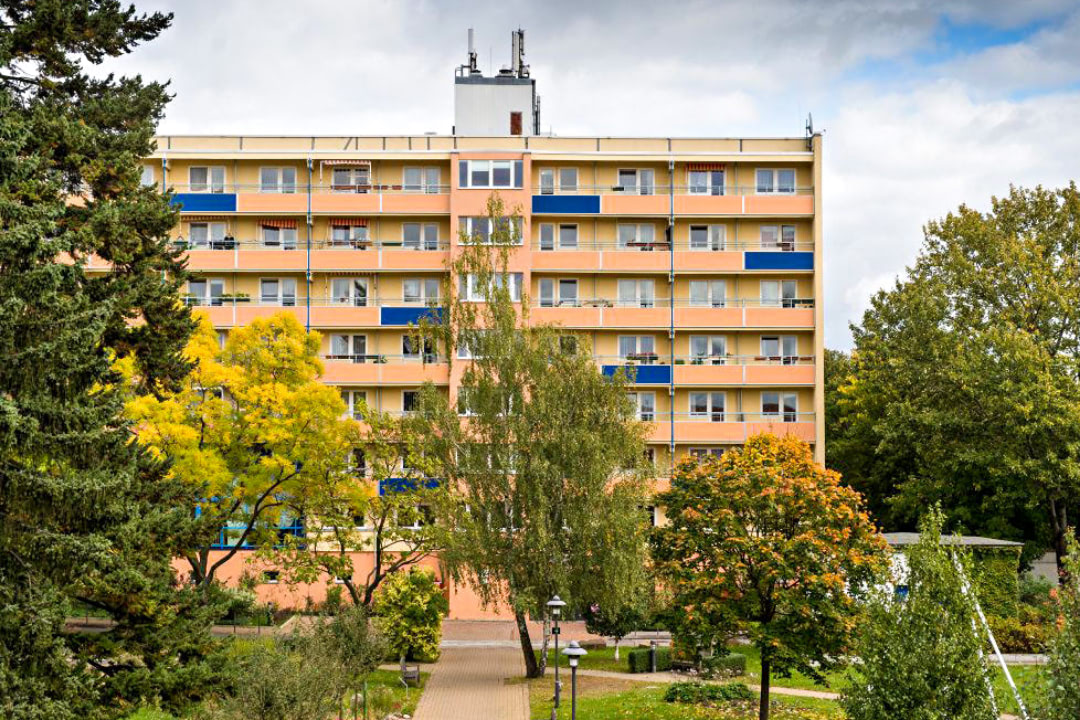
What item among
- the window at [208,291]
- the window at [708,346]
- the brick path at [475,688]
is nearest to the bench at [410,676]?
Result: the brick path at [475,688]

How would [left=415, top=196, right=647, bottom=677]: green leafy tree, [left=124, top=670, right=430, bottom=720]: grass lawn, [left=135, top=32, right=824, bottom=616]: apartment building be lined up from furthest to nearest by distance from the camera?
[left=135, top=32, right=824, bottom=616]: apartment building
[left=415, top=196, right=647, bottom=677]: green leafy tree
[left=124, top=670, right=430, bottom=720]: grass lawn

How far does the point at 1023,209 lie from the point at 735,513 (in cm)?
2987

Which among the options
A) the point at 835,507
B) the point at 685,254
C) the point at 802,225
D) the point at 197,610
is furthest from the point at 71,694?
the point at 802,225

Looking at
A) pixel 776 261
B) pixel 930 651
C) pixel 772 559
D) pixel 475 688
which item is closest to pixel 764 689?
pixel 772 559

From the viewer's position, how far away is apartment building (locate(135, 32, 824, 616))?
2224 inches

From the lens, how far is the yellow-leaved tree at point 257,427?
37875mm

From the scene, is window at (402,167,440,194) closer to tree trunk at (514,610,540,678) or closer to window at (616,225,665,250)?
window at (616,225,665,250)

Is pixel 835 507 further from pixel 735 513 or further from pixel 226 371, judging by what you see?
pixel 226 371

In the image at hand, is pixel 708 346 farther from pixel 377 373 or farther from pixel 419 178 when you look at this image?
pixel 419 178

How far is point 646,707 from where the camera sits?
31906 mm

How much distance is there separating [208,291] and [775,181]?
2853 centimetres

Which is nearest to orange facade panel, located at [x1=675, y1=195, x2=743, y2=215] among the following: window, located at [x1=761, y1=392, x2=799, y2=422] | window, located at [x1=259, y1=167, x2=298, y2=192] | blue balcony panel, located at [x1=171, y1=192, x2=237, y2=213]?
window, located at [x1=761, y1=392, x2=799, y2=422]

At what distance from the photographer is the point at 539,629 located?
51.0m

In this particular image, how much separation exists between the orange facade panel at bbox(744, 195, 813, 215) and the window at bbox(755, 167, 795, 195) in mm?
1403
